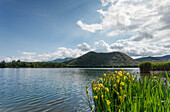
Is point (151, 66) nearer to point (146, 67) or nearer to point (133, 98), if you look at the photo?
point (146, 67)

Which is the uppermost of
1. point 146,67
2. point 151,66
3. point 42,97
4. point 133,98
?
point 133,98

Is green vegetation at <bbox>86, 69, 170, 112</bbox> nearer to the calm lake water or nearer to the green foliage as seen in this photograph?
the calm lake water

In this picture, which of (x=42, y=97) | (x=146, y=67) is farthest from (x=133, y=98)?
(x=146, y=67)

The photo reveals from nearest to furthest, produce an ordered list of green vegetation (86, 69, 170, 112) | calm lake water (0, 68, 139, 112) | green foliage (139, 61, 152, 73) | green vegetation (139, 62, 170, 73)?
green vegetation (86, 69, 170, 112), calm lake water (0, 68, 139, 112), green vegetation (139, 62, 170, 73), green foliage (139, 61, 152, 73)

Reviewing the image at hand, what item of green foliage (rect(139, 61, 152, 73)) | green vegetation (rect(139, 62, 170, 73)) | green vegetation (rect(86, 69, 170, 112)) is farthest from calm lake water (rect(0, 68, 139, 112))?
green vegetation (rect(139, 62, 170, 73))

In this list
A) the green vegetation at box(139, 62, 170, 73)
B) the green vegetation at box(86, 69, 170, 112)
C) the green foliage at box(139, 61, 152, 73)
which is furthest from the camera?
the green foliage at box(139, 61, 152, 73)

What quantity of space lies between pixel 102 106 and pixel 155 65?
5359 centimetres

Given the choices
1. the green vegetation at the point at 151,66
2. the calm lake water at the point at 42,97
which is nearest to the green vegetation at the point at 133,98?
the calm lake water at the point at 42,97

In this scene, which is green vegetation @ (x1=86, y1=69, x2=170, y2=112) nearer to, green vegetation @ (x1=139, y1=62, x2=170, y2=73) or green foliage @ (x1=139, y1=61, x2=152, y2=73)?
green vegetation @ (x1=139, y1=62, x2=170, y2=73)

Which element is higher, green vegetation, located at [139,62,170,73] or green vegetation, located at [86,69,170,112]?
green vegetation, located at [86,69,170,112]

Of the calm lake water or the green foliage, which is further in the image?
the green foliage

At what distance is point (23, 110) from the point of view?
9.72m

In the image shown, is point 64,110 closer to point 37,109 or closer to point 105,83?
point 37,109

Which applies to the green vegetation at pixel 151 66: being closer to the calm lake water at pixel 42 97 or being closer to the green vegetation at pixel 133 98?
the calm lake water at pixel 42 97
